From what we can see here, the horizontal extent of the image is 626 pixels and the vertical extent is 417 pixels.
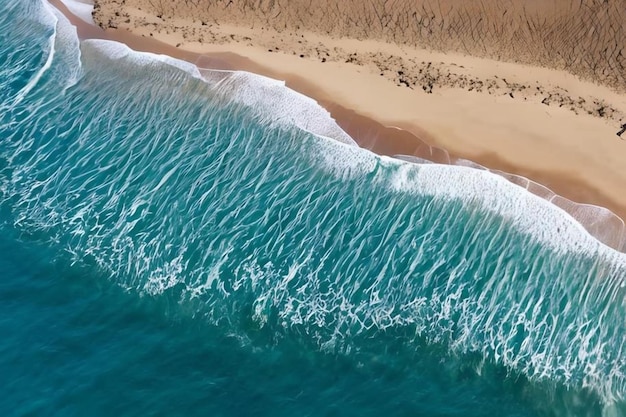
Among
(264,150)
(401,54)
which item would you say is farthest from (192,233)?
(401,54)

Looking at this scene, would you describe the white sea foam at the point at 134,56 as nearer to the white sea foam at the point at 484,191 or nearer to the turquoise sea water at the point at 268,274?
the turquoise sea water at the point at 268,274

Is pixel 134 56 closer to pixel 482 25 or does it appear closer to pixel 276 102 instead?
pixel 276 102

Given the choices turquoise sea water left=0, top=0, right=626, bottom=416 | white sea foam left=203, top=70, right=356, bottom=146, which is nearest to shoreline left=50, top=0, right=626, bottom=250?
white sea foam left=203, top=70, right=356, bottom=146

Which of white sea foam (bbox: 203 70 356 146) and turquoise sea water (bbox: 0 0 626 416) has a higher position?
white sea foam (bbox: 203 70 356 146)

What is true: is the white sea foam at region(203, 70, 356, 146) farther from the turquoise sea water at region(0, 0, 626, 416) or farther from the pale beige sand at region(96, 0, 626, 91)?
the pale beige sand at region(96, 0, 626, 91)

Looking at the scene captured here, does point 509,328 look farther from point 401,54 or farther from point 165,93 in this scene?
point 165,93

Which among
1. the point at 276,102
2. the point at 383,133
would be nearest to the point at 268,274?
the point at 383,133
